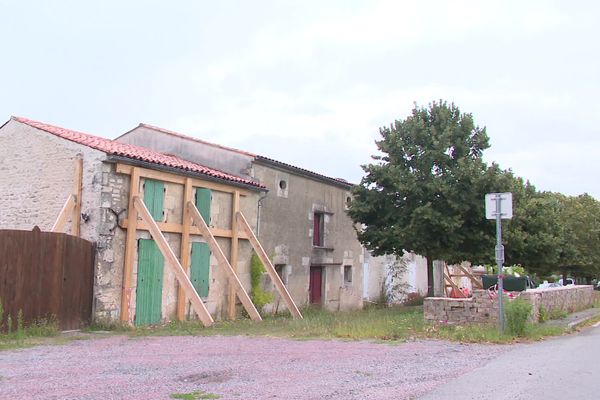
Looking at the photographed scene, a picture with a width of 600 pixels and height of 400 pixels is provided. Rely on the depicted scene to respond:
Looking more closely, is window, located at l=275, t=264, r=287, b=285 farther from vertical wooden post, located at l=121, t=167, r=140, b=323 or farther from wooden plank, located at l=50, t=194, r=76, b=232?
wooden plank, located at l=50, t=194, r=76, b=232

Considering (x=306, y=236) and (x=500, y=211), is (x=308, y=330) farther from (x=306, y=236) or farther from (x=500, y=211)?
(x=306, y=236)

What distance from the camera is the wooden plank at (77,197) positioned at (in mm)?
13953

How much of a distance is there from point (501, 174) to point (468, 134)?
1895 millimetres

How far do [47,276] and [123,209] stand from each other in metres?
2.69

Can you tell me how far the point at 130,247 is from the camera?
560 inches

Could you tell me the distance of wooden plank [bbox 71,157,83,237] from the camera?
1395 cm

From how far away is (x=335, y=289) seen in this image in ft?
75.1

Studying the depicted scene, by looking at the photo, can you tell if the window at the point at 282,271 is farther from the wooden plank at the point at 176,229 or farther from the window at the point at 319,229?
the wooden plank at the point at 176,229

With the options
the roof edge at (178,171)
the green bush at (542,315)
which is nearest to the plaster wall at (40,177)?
the roof edge at (178,171)

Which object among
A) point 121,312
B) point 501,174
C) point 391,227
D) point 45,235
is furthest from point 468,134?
point 45,235

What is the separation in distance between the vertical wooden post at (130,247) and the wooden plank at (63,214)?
52.0 inches

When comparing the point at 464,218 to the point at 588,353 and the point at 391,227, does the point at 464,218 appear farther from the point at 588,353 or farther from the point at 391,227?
the point at 588,353

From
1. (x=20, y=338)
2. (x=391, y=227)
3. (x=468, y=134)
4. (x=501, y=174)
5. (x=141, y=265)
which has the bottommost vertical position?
(x=20, y=338)

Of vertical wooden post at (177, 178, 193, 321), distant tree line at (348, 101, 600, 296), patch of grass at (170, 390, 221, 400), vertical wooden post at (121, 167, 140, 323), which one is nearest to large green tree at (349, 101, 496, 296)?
distant tree line at (348, 101, 600, 296)
